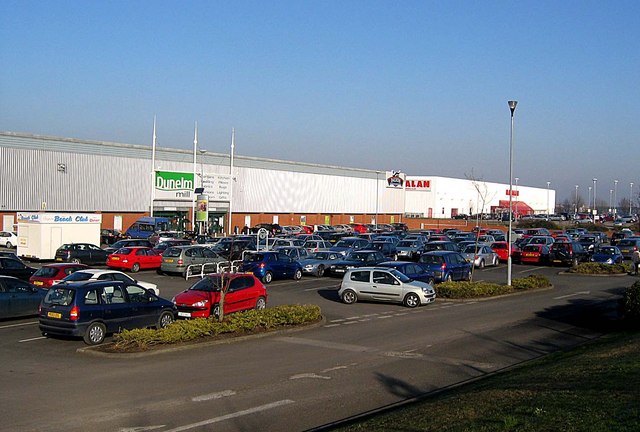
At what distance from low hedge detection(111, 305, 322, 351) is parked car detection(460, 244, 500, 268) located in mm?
23067

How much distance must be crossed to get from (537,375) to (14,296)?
51.8ft

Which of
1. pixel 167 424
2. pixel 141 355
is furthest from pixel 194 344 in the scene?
pixel 167 424

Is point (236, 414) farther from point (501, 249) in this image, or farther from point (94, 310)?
point (501, 249)

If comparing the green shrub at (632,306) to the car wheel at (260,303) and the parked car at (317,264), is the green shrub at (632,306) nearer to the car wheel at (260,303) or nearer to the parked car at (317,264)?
the car wheel at (260,303)

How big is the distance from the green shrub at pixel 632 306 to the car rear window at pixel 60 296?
1591cm

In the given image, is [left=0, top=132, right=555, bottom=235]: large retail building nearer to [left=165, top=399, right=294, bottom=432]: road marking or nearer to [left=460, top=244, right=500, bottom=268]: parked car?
[left=460, top=244, right=500, bottom=268]: parked car

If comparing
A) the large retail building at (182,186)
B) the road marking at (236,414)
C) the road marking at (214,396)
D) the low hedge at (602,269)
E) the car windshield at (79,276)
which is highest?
the large retail building at (182,186)

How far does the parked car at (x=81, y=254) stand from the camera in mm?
38781

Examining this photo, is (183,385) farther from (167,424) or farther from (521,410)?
(521,410)

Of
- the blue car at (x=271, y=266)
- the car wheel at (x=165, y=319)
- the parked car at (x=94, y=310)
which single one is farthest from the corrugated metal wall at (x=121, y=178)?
the parked car at (x=94, y=310)

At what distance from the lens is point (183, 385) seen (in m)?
13.6

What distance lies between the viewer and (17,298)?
2148cm

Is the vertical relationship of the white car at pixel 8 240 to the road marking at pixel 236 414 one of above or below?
above

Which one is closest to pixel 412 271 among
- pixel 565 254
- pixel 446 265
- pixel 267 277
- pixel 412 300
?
pixel 412 300
